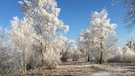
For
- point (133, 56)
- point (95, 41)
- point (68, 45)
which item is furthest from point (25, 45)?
point (68, 45)

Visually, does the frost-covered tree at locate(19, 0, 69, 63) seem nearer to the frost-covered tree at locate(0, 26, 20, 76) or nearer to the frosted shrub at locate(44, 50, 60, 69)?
the frosted shrub at locate(44, 50, 60, 69)

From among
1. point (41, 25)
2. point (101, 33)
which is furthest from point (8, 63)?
point (101, 33)

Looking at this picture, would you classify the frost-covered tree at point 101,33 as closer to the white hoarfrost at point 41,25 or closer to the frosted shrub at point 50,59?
the white hoarfrost at point 41,25

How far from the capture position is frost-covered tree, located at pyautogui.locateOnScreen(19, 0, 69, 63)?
3388 cm

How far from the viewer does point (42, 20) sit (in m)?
34.2

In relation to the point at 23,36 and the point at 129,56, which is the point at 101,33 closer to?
the point at 129,56

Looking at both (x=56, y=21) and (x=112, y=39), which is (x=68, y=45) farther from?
(x=56, y=21)

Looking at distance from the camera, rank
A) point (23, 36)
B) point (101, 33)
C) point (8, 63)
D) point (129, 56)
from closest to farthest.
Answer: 1. point (8, 63)
2. point (23, 36)
3. point (101, 33)
4. point (129, 56)

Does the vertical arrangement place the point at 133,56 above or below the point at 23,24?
below

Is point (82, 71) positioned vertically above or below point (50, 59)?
below

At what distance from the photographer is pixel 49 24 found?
3425cm

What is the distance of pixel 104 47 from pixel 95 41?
2.12 m

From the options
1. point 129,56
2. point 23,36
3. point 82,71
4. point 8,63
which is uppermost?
point 23,36

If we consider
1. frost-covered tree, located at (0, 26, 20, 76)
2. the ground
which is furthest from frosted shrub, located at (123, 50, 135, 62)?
frost-covered tree, located at (0, 26, 20, 76)
